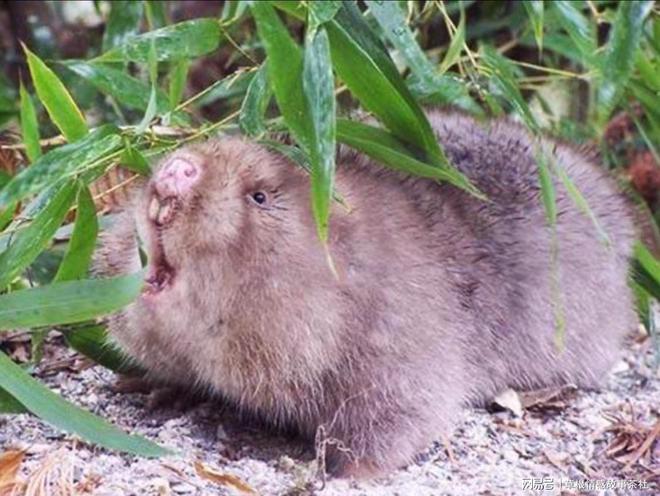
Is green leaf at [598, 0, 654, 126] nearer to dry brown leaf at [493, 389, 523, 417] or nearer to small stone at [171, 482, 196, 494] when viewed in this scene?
dry brown leaf at [493, 389, 523, 417]

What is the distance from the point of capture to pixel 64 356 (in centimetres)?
265

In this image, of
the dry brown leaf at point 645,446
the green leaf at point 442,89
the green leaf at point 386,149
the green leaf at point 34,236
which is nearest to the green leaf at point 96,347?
the green leaf at point 34,236

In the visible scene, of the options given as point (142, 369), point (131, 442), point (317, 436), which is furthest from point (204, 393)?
point (131, 442)

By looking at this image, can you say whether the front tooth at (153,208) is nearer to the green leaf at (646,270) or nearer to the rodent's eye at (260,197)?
the rodent's eye at (260,197)

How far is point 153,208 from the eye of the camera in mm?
2113

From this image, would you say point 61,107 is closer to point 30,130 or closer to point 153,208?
point 30,130

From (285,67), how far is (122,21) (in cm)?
125

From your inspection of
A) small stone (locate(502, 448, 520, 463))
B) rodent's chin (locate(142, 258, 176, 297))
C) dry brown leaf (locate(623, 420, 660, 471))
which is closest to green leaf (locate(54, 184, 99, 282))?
rodent's chin (locate(142, 258, 176, 297))

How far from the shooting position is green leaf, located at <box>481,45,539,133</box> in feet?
7.43

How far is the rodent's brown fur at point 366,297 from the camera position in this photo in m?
2.12

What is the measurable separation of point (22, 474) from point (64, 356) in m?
0.64

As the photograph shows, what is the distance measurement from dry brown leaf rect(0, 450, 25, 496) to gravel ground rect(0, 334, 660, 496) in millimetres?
22

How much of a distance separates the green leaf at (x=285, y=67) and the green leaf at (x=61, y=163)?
0.31m

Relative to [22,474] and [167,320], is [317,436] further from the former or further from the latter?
[22,474]
